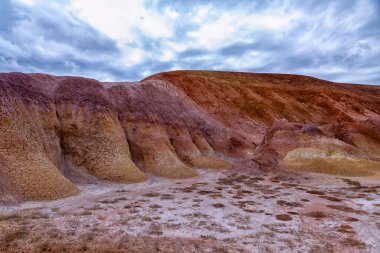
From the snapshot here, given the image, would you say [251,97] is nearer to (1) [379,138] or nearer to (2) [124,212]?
(1) [379,138]

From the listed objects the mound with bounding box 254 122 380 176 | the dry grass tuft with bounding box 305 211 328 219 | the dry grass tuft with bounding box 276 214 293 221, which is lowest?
the dry grass tuft with bounding box 305 211 328 219

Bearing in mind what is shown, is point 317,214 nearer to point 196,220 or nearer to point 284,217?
point 284,217

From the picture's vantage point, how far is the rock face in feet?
64.4

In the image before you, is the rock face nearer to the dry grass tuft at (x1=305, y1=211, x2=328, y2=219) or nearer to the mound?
the mound

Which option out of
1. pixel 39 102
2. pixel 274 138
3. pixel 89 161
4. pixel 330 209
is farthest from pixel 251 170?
pixel 39 102

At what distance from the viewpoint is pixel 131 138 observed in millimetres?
29578

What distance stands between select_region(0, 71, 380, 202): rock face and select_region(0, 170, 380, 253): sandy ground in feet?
8.74

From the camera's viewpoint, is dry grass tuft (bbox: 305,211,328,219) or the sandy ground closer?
the sandy ground

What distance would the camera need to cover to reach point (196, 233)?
1316 cm

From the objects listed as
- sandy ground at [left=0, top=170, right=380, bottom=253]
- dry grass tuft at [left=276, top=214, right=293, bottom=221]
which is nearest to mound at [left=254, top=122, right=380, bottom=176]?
sandy ground at [left=0, top=170, right=380, bottom=253]

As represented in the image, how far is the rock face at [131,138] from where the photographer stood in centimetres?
1964

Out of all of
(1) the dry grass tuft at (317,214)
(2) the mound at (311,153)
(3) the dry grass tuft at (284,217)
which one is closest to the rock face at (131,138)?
(2) the mound at (311,153)

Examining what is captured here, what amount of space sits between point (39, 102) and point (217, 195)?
15.6 m

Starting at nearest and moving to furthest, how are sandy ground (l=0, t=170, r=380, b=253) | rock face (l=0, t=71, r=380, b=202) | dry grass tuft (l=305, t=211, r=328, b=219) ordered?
sandy ground (l=0, t=170, r=380, b=253) → dry grass tuft (l=305, t=211, r=328, b=219) → rock face (l=0, t=71, r=380, b=202)
